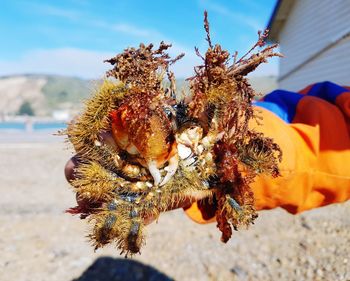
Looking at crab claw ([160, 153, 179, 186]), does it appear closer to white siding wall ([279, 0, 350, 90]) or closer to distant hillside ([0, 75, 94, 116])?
white siding wall ([279, 0, 350, 90])

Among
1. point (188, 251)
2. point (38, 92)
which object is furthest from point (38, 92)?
point (188, 251)

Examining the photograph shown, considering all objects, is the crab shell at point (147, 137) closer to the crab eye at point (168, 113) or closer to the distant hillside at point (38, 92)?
the crab eye at point (168, 113)

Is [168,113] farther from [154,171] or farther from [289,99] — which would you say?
[289,99]

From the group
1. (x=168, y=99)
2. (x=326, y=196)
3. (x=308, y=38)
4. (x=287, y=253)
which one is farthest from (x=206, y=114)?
(x=308, y=38)

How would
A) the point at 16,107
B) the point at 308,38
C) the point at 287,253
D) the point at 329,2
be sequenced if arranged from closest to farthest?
1. the point at 287,253
2. the point at 329,2
3. the point at 308,38
4. the point at 16,107

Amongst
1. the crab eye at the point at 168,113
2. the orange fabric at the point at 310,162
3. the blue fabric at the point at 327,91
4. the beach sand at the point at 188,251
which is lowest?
the beach sand at the point at 188,251

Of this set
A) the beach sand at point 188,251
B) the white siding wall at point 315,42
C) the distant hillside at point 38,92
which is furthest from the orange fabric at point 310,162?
the distant hillside at point 38,92

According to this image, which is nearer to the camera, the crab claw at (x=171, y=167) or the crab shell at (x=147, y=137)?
the crab shell at (x=147, y=137)

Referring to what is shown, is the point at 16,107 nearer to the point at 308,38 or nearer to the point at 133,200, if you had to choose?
the point at 308,38
